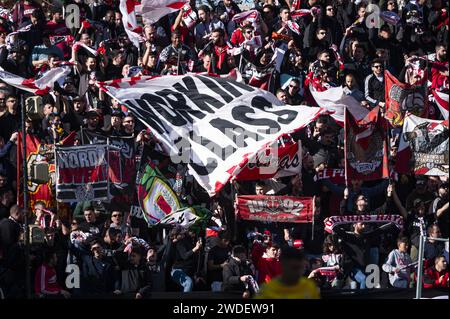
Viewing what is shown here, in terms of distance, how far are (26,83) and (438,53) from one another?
6.65 meters

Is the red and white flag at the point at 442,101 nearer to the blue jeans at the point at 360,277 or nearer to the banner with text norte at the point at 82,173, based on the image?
the blue jeans at the point at 360,277

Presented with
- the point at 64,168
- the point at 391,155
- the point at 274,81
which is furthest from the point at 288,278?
the point at 274,81

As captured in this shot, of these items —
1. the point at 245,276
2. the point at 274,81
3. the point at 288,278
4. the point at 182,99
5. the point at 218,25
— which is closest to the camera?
the point at 288,278

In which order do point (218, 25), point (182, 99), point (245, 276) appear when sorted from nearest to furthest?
point (245, 276), point (182, 99), point (218, 25)

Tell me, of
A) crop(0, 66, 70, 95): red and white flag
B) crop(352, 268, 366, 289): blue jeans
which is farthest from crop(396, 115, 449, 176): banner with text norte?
crop(0, 66, 70, 95): red and white flag

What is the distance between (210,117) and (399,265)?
3.07 meters

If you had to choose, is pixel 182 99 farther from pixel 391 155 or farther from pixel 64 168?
pixel 391 155

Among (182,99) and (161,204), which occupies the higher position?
(182,99)

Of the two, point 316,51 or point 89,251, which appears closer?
point 89,251

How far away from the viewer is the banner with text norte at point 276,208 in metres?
17.1

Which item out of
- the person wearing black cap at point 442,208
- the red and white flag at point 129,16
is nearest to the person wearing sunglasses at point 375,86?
the person wearing black cap at point 442,208

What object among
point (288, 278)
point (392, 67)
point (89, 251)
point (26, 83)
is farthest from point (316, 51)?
point (288, 278)

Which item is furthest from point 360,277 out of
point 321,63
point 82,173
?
point 321,63

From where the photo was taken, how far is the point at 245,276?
15969 millimetres
